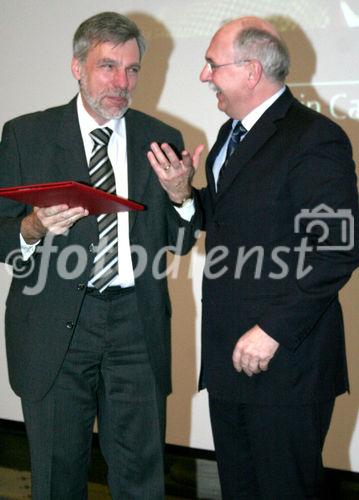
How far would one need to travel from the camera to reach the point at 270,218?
1915 millimetres

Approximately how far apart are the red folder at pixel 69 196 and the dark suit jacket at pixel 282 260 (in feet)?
1.02

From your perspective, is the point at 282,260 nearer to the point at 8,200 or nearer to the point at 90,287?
the point at 90,287

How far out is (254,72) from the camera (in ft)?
6.54

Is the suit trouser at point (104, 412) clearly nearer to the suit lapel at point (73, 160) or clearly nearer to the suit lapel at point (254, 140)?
the suit lapel at point (73, 160)

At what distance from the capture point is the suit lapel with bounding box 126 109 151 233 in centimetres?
220

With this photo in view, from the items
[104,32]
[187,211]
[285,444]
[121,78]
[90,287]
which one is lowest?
[285,444]

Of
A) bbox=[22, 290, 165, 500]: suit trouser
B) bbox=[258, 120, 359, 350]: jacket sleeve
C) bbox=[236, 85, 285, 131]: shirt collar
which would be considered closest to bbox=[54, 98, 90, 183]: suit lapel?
bbox=[22, 290, 165, 500]: suit trouser

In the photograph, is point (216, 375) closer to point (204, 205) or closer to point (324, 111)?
point (204, 205)

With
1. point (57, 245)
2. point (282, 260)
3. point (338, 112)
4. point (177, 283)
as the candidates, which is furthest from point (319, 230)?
point (177, 283)

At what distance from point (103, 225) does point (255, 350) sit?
629mm

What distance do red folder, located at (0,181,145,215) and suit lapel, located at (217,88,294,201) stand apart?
0.28m

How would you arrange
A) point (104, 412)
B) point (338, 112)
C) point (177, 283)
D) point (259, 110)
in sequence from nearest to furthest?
point (259, 110), point (104, 412), point (338, 112), point (177, 283)

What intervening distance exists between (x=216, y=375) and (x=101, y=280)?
0.43 metres

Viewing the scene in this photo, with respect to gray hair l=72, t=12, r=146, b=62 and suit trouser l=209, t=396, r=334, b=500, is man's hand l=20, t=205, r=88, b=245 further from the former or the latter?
suit trouser l=209, t=396, r=334, b=500
